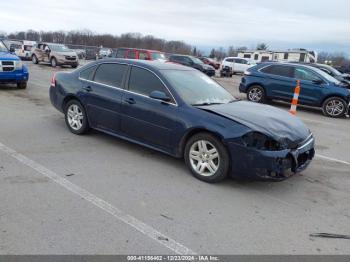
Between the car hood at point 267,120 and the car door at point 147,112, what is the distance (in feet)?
1.93

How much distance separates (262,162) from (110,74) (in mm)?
3311

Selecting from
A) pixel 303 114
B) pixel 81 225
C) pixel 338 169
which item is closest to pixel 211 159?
pixel 81 225

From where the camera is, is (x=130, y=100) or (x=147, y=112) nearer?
(x=147, y=112)

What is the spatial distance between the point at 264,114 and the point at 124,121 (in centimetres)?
227

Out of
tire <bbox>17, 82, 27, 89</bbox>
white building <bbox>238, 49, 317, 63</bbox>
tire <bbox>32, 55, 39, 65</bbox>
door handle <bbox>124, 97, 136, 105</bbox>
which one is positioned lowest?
tire <bbox>17, 82, 27, 89</bbox>

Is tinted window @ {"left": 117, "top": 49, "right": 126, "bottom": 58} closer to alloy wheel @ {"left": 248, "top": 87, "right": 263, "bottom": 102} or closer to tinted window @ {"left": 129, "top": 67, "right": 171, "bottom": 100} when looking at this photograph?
alloy wheel @ {"left": 248, "top": 87, "right": 263, "bottom": 102}

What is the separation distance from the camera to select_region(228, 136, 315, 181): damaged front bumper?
15.4ft

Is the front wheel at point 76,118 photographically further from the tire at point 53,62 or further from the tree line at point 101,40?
the tree line at point 101,40

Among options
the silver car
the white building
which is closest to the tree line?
the white building

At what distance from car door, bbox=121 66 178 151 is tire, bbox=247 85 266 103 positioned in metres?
9.00

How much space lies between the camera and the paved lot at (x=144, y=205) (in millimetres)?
3533

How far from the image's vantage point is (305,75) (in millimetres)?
13352

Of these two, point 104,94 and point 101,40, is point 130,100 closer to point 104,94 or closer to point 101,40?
point 104,94

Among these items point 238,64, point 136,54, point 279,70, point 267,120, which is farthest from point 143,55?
point 238,64
